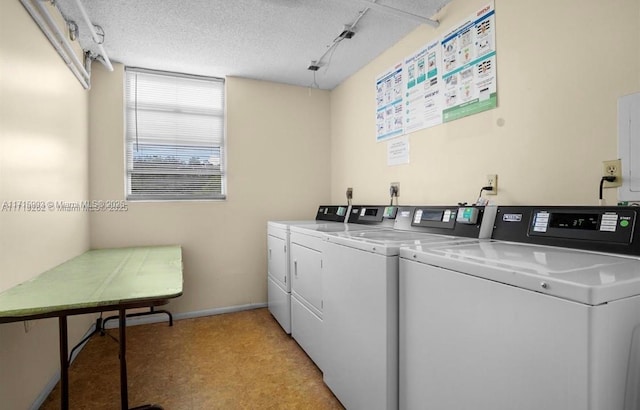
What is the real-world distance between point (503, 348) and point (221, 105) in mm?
3222

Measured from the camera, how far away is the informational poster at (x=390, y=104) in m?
2.55

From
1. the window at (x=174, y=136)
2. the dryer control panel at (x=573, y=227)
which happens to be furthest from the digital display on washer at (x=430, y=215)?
the window at (x=174, y=136)

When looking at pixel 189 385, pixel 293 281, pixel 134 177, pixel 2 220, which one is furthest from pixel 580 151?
pixel 134 177

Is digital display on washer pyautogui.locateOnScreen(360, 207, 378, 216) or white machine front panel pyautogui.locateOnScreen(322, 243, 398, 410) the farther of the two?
digital display on washer pyautogui.locateOnScreen(360, 207, 378, 216)

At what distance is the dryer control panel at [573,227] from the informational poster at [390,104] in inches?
48.8

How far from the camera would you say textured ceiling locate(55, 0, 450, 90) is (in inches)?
82.9

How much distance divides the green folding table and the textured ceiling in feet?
5.51

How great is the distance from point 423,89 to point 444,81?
201 mm

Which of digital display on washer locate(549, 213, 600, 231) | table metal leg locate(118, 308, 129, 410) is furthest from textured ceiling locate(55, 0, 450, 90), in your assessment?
table metal leg locate(118, 308, 129, 410)

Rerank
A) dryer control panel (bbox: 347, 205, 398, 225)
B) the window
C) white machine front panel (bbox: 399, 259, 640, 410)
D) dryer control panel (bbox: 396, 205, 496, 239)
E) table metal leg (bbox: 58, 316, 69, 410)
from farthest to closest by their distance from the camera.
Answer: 1. the window
2. dryer control panel (bbox: 347, 205, 398, 225)
3. dryer control panel (bbox: 396, 205, 496, 239)
4. table metal leg (bbox: 58, 316, 69, 410)
5. white machine front panel (bbox: 399, 259, 640, 410)

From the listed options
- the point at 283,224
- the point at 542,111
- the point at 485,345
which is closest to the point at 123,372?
the point at 283,224

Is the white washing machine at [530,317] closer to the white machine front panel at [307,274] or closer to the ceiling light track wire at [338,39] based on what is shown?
the white machine front panel at [307,274]

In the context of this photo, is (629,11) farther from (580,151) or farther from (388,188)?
(388,188)

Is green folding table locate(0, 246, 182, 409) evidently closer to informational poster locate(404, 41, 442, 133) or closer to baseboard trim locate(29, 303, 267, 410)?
baseboard trim locate(29, 303, 267, 410)
